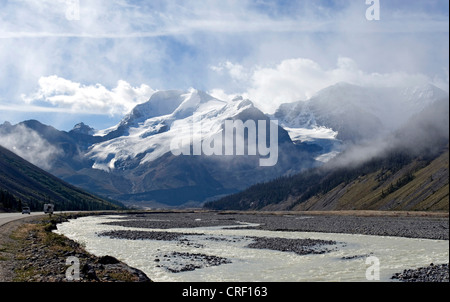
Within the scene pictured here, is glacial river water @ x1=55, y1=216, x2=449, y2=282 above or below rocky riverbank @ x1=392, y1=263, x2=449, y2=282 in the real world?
below

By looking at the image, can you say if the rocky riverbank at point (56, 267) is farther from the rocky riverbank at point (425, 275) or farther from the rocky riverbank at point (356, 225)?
the rocky riverbank at point (356, 225)

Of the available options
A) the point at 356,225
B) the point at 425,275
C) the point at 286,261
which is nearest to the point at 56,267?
the point at 286,261

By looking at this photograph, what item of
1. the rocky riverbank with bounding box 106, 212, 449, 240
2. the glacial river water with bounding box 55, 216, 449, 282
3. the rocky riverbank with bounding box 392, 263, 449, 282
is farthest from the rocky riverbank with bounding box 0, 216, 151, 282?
the rocky riverbank with bounding box 106, 212, 449, 240

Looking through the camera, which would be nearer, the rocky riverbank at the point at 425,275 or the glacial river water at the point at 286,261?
the rocky riverbank at the point at 425,275

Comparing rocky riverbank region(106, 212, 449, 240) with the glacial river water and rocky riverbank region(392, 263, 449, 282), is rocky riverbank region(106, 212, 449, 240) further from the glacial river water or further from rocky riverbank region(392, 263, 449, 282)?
rocky riverbank region(392, 263, 449, 282)

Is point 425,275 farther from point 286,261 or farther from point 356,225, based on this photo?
point 356,225

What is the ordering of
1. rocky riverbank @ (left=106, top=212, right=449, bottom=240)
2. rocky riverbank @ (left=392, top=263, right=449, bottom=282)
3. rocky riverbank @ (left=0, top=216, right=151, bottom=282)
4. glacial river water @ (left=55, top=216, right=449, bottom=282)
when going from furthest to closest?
rocky riverbank @ (left=106, top=212, right=449, bottom=240) < glacial river water @ (left=55, top=216, right=449, bottom=282) < rocky riverbank @ (left=392, top=263, right=449, bottom=282) < rocky riverbank @ (left=0, top=216, right=151, bottom=282)

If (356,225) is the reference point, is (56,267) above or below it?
above

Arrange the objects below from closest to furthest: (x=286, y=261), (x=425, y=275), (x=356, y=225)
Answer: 1. (x=425, y=275)
2. (x=286, y=261)
3. (x=356, y=225)

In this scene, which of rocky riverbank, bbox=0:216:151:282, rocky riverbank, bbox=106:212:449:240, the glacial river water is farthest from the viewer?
rocky riverbank, bbox=106:212:449:240

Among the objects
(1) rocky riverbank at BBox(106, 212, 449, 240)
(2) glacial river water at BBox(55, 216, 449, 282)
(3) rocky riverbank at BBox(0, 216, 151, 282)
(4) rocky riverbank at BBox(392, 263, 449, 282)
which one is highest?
(3) rocky riverbank at BBox(0, 216, 151, 282)

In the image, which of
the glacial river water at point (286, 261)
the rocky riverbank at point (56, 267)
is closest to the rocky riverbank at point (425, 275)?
the glacial river water at point (286, 261)

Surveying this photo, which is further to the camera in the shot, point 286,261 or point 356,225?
point 356,225
